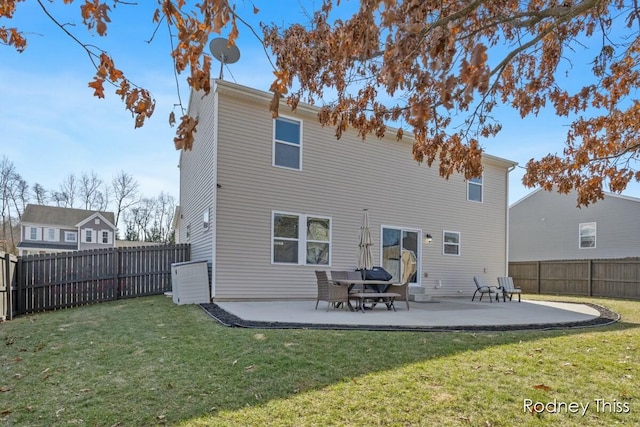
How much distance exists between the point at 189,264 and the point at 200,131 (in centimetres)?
423

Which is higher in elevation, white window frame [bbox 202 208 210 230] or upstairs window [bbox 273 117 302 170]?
upstairs window [bbox 273 117 302 170]

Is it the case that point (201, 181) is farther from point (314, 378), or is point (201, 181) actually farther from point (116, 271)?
point (314, 378)

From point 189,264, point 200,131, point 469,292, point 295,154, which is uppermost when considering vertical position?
point 200,131

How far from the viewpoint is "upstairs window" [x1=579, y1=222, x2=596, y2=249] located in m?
18.6

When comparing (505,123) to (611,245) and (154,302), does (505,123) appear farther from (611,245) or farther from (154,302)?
(611,245)

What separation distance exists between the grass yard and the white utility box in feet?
8.87

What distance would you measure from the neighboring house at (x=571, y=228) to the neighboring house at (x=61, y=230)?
30.1 metres

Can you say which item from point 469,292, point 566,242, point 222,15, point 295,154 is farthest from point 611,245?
point 222,15

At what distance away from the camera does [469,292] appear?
43.4 feet

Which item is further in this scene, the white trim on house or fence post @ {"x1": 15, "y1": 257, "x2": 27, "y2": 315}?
the white trim on house

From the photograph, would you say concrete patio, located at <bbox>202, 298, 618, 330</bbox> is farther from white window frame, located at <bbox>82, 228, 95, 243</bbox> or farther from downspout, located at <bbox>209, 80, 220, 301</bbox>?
white window frame, located at <bbox>82, 228, 95, 243</bbox>

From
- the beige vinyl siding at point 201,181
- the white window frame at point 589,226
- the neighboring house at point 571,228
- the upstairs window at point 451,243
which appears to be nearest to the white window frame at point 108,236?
Result: the beige vinyl siding at point 201,181

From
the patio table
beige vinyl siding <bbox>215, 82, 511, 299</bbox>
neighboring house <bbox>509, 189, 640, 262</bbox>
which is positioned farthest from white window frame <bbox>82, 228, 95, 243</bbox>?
neighboring house <bbox>509, 189, 640, 262</bbox>

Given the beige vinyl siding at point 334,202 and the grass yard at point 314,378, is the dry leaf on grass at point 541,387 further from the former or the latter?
the beige vinyl siding at point 334,202
